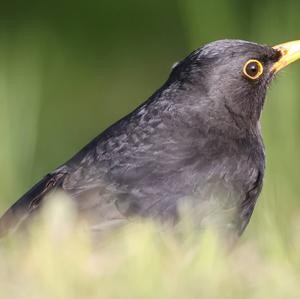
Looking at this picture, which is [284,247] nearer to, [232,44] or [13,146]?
[232,44]

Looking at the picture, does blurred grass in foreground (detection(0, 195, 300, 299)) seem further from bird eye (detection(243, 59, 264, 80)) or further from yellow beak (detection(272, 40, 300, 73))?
yellow beak (detection(272, 40, 300, 73))

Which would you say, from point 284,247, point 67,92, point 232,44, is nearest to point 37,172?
point 67,92

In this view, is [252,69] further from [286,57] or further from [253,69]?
[286,57]

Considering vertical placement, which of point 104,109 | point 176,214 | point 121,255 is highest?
point 121,255

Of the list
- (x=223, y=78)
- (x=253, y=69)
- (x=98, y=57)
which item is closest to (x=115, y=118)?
(x=98, y=57)

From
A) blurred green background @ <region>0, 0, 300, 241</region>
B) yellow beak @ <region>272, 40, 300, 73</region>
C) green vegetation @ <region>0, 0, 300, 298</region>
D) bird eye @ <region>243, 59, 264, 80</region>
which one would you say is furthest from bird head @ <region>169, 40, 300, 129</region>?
blurred green background @ <region>0, 0, 300, 241</region>

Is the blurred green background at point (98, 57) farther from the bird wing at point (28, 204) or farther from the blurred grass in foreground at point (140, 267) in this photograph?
the blurred grass in foreground at point (140, 267)
